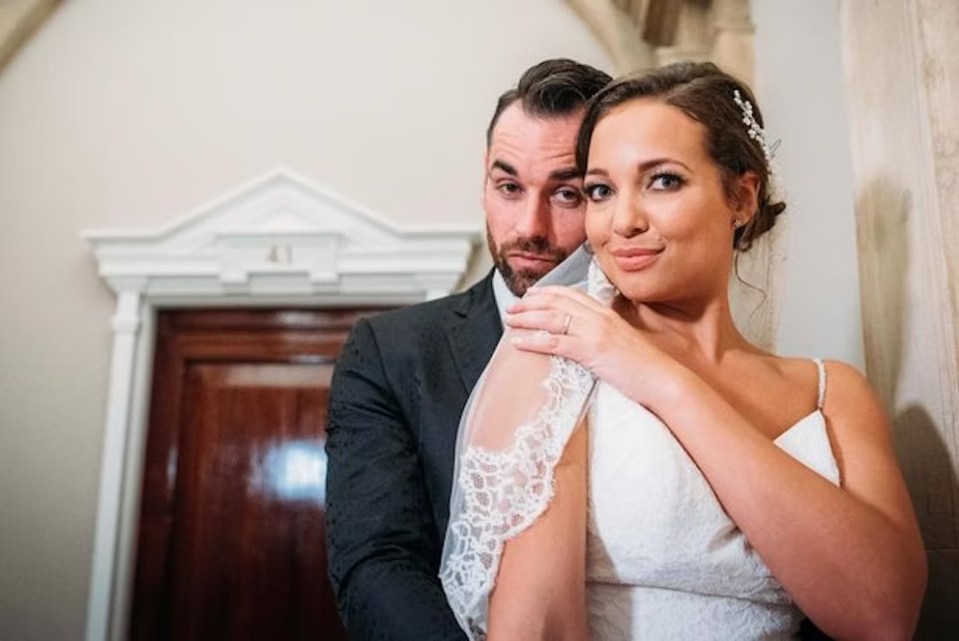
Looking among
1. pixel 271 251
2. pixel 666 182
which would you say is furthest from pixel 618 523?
pixel 271 251

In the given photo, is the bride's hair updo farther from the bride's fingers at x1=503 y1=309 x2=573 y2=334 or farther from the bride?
the bride's fingers at x1=503 y1=309 x2=573 y2=334

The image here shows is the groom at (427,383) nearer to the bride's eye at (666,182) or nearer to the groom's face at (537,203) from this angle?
the groom's face at (537,203)

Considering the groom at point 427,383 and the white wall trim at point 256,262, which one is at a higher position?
the white wall trim at point 256,262

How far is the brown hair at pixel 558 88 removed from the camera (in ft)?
5.63

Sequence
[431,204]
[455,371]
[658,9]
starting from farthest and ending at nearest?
[431,204]
[658,9]
[455,371]

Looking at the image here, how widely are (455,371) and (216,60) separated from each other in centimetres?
285

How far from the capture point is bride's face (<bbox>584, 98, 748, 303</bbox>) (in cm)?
125

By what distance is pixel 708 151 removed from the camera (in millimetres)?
1294

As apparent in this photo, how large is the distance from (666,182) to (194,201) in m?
2.90

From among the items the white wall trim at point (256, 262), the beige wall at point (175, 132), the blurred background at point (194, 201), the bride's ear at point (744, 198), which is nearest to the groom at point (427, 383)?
the bride's ear at point (744, 198)

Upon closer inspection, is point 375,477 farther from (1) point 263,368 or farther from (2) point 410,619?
(1) point 263,368

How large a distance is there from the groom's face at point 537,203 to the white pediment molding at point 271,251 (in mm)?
1778

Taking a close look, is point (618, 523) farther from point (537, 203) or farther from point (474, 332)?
point (537, 203)

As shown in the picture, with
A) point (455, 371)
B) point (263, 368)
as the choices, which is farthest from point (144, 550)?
point (455, 371)
